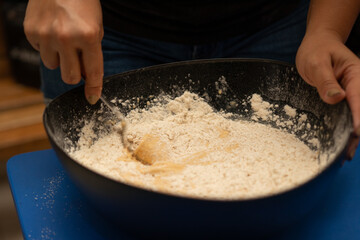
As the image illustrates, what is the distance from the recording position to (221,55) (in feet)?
3.02

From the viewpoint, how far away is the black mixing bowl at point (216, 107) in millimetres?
400

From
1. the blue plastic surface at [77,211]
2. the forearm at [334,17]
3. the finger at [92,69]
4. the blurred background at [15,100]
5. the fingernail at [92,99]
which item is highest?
the forearm at [334,17]

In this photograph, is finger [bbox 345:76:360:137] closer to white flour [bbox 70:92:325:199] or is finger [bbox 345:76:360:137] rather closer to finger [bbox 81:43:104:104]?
white flour [bbox 70:92:325:199]

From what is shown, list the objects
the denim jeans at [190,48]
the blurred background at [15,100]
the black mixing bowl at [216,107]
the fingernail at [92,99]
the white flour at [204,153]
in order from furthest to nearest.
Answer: the blurred background at [15,100]
the denim jeans at [190,48]
the fingernail at [92,99]
the white flour at [204,153]
the black mixing bowl at [216,107]

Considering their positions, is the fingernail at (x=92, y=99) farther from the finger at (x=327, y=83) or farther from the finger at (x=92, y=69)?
the finger at (x=327, y=83)

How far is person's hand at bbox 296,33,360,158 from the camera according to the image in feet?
1.76

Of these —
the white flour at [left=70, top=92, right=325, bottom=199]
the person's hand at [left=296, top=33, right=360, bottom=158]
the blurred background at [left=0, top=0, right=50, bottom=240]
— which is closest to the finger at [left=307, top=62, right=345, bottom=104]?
the person's hand at [left=296, top=33, right=360, bottom=158]

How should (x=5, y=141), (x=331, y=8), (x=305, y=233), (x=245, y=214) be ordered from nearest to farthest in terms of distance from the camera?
(x=245, y=214)
(x=305, y=233)
(x=331, y=8)
(x=5, y=141)

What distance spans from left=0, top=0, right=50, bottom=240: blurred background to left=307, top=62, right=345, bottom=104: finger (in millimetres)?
1155

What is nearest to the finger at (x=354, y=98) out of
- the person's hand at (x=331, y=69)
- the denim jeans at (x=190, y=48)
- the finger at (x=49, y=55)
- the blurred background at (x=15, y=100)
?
the person's hand at (x=331, y=69)

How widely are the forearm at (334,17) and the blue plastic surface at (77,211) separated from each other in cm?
26

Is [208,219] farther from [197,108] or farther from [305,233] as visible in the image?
[197,108]

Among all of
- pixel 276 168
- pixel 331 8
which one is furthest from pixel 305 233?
pixel 331 8

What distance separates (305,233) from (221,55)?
0.52 metres
